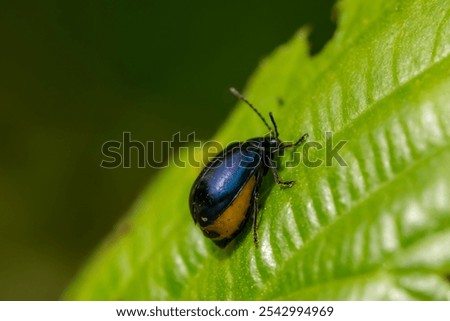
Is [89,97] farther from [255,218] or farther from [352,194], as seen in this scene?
[352,194]

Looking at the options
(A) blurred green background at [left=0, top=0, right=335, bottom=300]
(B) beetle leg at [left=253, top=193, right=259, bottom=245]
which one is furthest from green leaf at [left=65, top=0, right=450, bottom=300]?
(A) blurred green background at [left=0, top=0, right=335, bottom=300]

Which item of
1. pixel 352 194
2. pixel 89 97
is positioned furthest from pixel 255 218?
pixel 89 97

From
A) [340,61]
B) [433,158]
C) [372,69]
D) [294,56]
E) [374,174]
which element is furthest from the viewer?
[294,56]

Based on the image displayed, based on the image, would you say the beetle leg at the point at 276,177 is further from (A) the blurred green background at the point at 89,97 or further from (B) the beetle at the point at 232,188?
(A) the blurred green background at the point at 89,97

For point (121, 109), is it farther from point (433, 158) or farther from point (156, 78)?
point (433, 158)

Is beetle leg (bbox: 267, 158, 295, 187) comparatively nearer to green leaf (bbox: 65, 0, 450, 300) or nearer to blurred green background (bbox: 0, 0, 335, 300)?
green leaf (bbox: 65, 0, 450, 300)

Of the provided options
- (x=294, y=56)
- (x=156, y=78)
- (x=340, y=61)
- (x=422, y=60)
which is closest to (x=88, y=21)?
(x=156, y=78)
